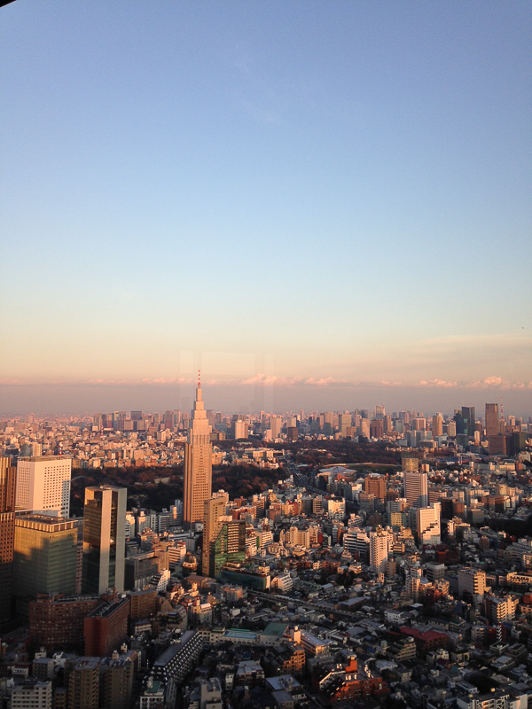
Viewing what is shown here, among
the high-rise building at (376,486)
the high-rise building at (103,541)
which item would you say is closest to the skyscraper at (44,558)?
the high-rise building at (103,541)

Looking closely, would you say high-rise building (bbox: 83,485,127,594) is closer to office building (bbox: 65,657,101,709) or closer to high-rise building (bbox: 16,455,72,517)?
high-rise building (bbox: 16,455,72,517)

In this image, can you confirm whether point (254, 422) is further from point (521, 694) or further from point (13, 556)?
point (521, 694)

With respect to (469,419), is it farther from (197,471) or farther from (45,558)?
(45,558)

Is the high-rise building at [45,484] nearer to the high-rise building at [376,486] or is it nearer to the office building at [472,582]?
the office building at [472,582]

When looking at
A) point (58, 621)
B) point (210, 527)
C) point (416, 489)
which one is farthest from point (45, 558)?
point (416, 489)

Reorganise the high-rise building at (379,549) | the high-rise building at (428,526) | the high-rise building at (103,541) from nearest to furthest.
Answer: the high-rise building at (103,541) → the high-rise building at (379,549) → the high-rise building at (428,526)

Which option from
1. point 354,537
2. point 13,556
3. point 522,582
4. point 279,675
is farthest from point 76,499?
point 522,582
